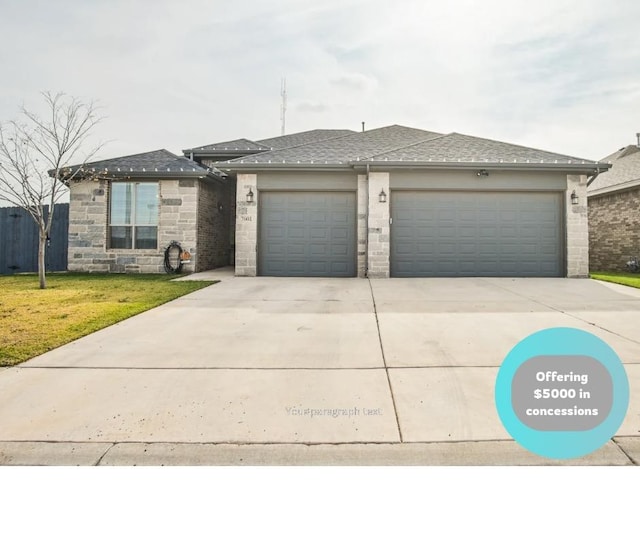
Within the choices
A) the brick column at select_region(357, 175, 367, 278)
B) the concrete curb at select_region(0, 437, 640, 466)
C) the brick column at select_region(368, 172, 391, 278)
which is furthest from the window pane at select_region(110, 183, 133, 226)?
the concrete curb at select_region(0, 437, 640, 466)

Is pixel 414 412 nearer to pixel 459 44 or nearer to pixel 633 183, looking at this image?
pixel 459 44

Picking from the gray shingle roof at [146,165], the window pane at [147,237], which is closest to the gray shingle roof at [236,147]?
the gray shingle roof at [146,165]

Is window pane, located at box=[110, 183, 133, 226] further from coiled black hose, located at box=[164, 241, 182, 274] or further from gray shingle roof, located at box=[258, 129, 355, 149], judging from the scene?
gray shingle roof, located at box=[258, 129, 355, 149]

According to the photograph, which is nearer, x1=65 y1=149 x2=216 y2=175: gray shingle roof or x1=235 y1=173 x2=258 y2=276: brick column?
x1=235 y1=173 x2=258 y2=276: brick column

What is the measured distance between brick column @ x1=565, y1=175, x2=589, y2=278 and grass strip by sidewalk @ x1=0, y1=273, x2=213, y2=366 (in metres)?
8.92

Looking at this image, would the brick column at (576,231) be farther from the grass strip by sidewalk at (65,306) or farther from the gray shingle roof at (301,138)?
the grass strip by sidewalk at (65,306)

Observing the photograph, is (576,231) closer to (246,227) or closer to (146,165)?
(246,227)

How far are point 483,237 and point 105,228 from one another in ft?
34.7

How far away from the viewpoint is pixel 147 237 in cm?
1080

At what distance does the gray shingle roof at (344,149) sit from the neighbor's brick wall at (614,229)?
6.85m

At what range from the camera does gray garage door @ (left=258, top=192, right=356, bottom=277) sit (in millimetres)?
9641

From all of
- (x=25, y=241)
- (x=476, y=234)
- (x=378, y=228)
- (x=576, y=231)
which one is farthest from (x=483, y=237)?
(x=25, y=241)

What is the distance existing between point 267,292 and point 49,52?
15.5ft

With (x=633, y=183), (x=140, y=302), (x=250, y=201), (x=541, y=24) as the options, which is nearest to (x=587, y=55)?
(x=541, y=24)
